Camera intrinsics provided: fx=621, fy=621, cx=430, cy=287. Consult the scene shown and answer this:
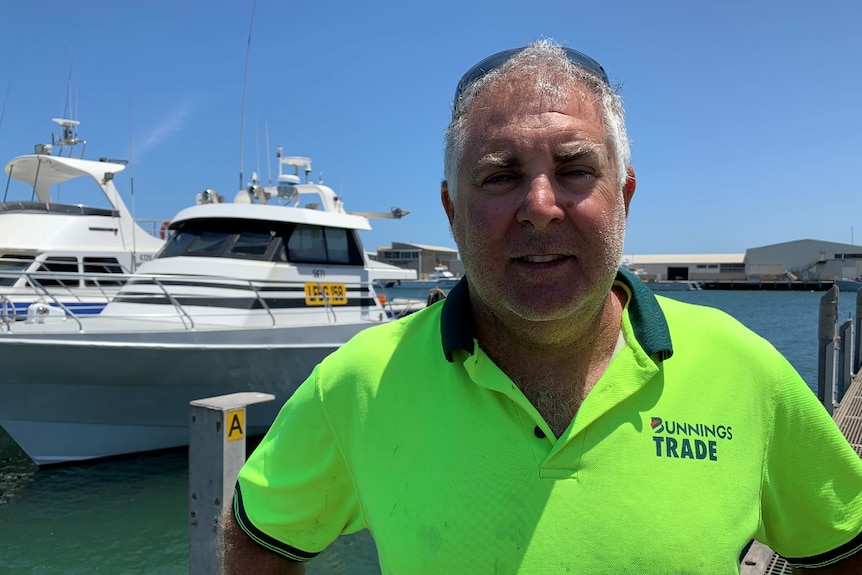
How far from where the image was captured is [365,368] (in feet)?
4.42

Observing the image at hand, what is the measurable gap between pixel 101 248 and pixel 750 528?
14.5m

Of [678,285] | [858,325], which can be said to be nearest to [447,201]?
[858,325]

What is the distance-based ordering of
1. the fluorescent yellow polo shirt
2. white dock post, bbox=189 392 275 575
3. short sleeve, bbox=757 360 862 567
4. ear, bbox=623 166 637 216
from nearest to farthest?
the fluorescent yellow polo shirt → short sleeve, bbox=757 360 862 567 → ear, bbox=623 166 637 216 → white dock post, bbox=189 392 275 575

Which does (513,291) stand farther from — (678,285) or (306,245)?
(678,285)

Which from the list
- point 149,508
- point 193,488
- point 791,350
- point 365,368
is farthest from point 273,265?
point 791,350

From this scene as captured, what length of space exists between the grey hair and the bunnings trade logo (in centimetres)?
49

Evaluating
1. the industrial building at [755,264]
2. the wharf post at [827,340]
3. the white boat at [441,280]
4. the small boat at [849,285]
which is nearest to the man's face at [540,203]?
the wharf post at [827,340]

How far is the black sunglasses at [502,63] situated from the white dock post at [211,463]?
2.51 m

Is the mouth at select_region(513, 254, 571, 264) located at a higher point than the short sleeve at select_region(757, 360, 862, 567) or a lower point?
higher

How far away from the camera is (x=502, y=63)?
1.30 meters

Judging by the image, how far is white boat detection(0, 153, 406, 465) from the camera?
7.39 m

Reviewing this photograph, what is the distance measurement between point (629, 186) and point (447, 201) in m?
0.41

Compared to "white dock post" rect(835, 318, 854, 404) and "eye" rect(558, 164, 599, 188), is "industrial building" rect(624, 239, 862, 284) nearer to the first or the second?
"white dock post" rect(835, 318, 854, 404)

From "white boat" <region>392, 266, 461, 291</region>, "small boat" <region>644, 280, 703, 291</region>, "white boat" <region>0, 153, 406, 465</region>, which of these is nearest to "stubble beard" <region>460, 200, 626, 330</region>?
"white boat" <region>0, 153, 406, 465</region>
